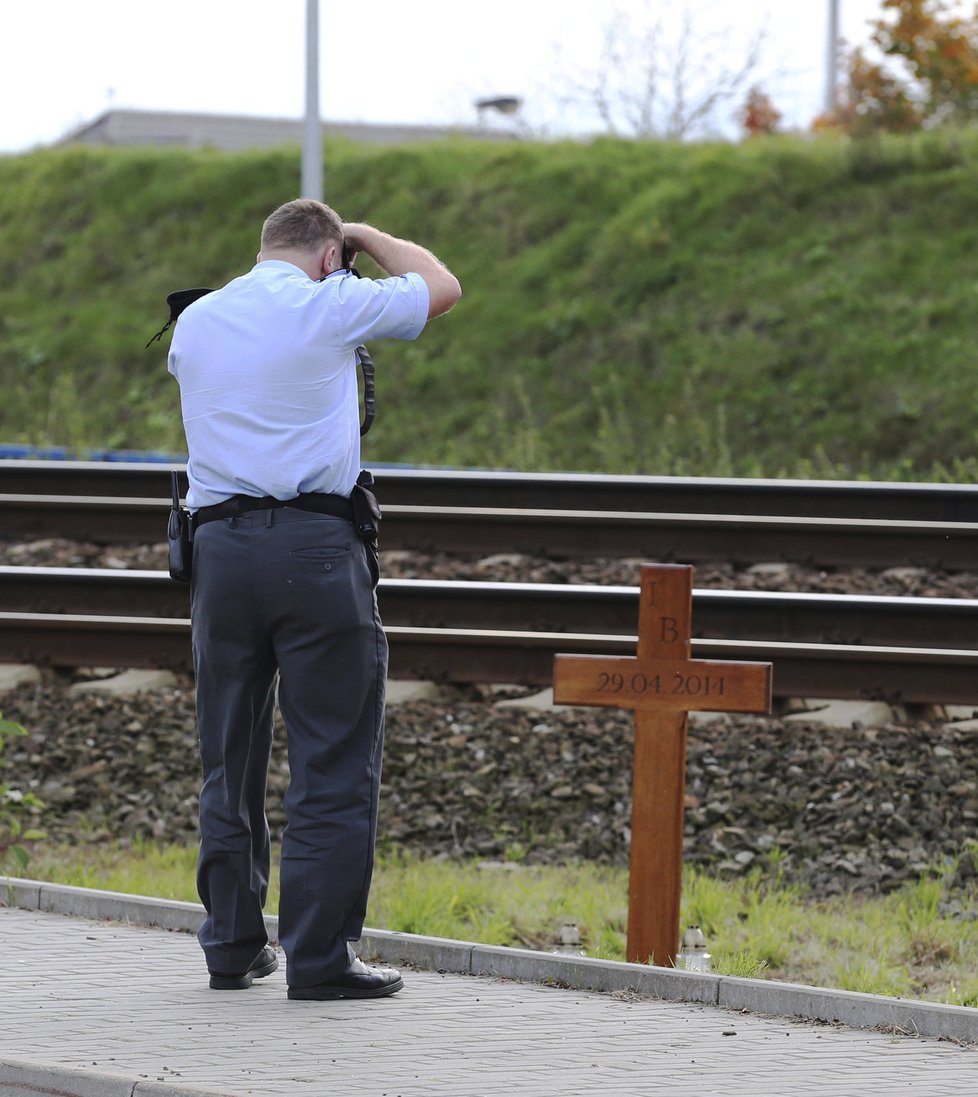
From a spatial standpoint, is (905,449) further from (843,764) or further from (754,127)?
(754,127)

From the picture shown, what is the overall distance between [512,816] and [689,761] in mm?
772

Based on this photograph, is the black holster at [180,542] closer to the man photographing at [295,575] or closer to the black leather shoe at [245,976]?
the man photographing at [295,575]

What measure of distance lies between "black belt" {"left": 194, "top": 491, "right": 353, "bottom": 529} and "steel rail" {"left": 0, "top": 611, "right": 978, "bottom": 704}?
2984 mm

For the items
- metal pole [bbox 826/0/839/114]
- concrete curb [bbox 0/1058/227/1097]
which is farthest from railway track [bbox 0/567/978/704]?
metal pole [bbox 826/0/839/114]

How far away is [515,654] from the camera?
320 inches

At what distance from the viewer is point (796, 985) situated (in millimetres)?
5117

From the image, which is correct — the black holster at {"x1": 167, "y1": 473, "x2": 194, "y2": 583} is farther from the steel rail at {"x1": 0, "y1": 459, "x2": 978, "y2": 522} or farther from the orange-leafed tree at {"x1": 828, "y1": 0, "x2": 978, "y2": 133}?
the orange-leafed tree at {"x1": 828, "y1": 0, "x2": 978, "y2": 133}

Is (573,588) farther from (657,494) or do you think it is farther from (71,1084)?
(71,1084)

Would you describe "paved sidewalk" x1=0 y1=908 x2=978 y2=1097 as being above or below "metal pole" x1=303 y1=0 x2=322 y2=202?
below

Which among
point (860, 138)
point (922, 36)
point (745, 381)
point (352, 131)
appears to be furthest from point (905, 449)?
point (352, 131)

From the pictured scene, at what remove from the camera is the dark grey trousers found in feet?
16.6

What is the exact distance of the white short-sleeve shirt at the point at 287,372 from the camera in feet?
16.6

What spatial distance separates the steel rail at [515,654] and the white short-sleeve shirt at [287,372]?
3049mm

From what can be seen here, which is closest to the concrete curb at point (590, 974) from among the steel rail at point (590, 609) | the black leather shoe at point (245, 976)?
the black leather shoe at point (245, 976)
